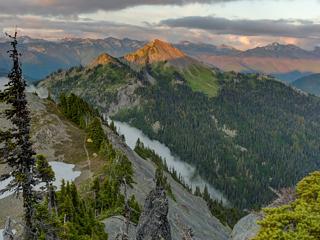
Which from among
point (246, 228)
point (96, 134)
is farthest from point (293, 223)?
point (96, 134)

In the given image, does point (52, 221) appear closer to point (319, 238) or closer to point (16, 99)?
point (16, 99)

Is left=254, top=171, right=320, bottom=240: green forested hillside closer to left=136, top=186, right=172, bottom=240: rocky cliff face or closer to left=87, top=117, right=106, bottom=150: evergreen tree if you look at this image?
left=136, top=186, right=172, bottom=240: rocky cliff face

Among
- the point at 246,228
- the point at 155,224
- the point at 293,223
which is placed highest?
the point at 293,223

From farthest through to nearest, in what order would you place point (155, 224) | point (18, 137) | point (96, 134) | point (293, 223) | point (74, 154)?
point (96, 134), point (74, 154), point (155, 224), point (18, 137), point (293, 223)

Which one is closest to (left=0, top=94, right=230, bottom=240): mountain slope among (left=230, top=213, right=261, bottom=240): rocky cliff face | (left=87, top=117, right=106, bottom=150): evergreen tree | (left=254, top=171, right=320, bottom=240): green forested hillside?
(left=87, top=117, right=106, bottom=150): evergreen tree

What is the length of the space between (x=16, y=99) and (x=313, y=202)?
19.1 meters

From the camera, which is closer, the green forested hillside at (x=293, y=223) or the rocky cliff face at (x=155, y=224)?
the green forested hillside at (x=293, y=223)

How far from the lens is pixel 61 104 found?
5822 inches

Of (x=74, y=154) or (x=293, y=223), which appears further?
(x=74, y=154)

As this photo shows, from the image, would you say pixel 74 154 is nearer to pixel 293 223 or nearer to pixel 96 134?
pixel 96 134

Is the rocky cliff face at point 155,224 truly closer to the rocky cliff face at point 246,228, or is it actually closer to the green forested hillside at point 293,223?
the rocky cliff face at point 246,228

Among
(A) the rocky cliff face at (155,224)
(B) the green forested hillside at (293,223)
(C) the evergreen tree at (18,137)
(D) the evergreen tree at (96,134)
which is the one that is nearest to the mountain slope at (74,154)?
(D) the evergreen tree at (96,134)

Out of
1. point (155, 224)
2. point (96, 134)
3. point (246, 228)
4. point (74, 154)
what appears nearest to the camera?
point (155, 224)

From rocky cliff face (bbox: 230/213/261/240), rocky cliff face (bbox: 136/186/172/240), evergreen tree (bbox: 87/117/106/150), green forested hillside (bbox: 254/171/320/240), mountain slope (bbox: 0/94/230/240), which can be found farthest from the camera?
evergreen tree (bbox: 87/117/106/150)
